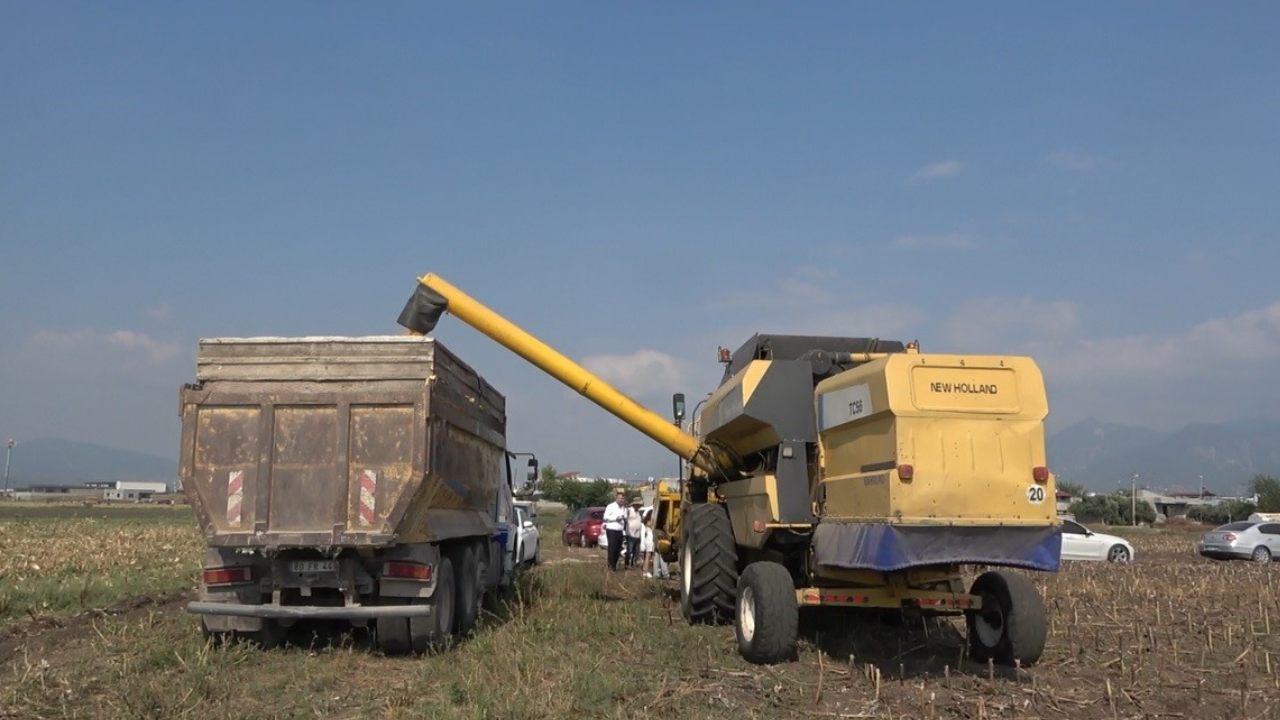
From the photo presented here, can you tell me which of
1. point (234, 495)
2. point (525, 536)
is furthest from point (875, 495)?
point (525, 536)

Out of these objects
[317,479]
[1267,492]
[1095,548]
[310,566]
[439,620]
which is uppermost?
[1267,492]

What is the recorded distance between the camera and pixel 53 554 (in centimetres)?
1909

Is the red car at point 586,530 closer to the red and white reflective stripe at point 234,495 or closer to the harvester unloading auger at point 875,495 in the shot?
the harvester unloading auger at point 875,495

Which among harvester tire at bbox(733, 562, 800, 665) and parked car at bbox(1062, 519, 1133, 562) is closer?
harvester tire at bbox(733, 562, 800, 665)

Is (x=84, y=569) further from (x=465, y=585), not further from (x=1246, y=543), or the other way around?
(x=1246, y=543)

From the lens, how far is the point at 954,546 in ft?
26.2

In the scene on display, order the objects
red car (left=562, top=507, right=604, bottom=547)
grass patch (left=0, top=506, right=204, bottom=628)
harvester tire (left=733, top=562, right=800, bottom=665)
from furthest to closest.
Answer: red car (left=562, top=507, right=604, bottom=547) → grass patch (left=0, top=506, right=204, bottom=628) → harvester tire (left=733, top=562, right=800, bottom=665)

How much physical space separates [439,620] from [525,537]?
34.4ft

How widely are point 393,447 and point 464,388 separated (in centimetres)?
200

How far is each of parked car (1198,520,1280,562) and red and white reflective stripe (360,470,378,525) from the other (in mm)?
25399

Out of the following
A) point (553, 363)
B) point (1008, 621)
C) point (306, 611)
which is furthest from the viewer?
point (553, 363)

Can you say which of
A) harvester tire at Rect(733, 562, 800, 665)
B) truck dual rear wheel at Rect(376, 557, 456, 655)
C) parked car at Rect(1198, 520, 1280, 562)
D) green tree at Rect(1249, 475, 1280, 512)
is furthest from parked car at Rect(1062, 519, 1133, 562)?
green tree at Rect(1249, 475, 1280, 512)

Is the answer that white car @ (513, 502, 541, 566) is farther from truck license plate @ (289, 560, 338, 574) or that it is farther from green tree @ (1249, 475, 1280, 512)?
green tree @ (1249, 475, 1280, 512)

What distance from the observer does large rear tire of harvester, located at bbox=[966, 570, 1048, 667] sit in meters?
8.79
